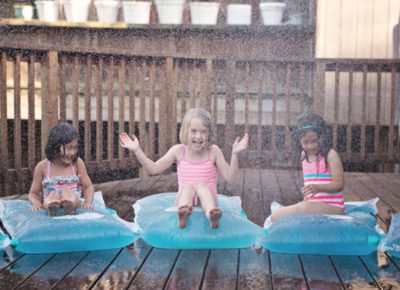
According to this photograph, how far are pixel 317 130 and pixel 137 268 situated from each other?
4.85 ft

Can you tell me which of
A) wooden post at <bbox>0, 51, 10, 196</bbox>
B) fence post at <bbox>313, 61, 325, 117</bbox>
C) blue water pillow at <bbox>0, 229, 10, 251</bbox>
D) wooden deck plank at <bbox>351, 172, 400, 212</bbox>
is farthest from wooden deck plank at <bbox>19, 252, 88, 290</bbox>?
fence post at <bbox>313, 61, 325, 117</bbox>

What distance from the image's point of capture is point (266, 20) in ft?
32.7

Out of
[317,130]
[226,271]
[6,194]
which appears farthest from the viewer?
[6,194]

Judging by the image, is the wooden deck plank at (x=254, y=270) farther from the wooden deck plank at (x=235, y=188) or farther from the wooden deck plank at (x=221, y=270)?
the wooden deck plank at (x=235, y=188)

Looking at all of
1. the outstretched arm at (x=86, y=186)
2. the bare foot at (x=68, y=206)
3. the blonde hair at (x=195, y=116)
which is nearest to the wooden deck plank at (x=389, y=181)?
the blonde hair at (x=195, y=116)

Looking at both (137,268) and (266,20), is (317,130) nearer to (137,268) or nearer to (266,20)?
(137,268)

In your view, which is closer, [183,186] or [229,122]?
[183,186]

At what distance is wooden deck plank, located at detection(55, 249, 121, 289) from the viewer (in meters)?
3.22

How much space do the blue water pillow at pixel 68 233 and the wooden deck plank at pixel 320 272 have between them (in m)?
1.04

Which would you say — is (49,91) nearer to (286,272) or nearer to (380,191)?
(380,191)

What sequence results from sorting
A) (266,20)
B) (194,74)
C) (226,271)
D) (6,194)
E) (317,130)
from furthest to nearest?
(266,20), (194,74), (6,194), (317,130), (226,271)

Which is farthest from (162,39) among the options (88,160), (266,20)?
(88,160)

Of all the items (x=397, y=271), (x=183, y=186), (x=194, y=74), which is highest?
(x=194, y=74)

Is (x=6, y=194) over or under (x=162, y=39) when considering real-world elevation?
under
